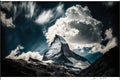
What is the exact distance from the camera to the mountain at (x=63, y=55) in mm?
3025

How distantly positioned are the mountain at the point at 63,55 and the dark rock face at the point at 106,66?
0.28ft

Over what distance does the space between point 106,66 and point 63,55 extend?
1.84ft

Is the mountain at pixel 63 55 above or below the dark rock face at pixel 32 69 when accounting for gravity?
above

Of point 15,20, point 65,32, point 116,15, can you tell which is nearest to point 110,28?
point 116,15

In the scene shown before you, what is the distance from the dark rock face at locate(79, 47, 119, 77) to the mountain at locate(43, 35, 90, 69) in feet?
0.28

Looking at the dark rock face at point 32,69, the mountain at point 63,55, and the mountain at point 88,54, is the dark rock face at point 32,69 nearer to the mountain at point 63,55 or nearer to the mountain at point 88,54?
the mountain at point 63,55

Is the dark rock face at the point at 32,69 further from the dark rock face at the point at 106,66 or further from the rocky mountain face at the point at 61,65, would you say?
the dark rock face at the point at 106,66

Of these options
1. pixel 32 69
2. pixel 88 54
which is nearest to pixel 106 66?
pixel 88 54

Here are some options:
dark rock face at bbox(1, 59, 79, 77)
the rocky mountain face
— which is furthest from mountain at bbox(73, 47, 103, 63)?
dark rock face at bbox(1, 59, 79, 77)

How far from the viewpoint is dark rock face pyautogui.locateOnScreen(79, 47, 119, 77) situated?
9.91 feet

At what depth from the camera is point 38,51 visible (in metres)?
3.02

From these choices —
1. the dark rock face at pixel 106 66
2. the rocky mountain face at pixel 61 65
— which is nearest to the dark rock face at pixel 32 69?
the rocky mountain face at pixel 61 65

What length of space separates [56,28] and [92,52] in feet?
1.80

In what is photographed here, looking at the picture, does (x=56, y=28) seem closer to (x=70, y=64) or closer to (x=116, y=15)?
(x=70, y=64)
